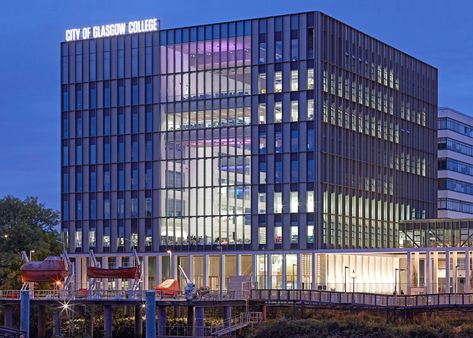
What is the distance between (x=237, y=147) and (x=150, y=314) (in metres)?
40.7

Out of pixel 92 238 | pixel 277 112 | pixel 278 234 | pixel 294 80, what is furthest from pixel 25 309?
pixel 294 80

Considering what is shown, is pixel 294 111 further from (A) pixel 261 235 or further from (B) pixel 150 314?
(B) pixel 150 314

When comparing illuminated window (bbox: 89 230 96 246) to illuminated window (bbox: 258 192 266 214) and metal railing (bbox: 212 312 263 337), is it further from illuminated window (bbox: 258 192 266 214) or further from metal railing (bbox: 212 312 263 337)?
metal railing (bbox: 212 312 263 337)

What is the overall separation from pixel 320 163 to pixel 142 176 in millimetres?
24970

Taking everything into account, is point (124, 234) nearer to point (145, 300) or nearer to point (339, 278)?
point (339, 278)

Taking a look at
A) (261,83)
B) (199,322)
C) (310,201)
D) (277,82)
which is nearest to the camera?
(199,322)

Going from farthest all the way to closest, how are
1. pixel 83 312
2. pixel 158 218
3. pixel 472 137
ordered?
pixel 472 137
pixel 158 218
pixel 83 312

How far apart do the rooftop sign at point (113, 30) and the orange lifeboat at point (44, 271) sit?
4075cm

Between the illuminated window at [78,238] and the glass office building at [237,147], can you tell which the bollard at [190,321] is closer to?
the glass office building at [237,147]

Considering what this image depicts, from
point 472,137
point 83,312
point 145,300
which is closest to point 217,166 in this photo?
point 83,312

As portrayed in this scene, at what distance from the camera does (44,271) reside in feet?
360

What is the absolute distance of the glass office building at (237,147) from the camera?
129000mm

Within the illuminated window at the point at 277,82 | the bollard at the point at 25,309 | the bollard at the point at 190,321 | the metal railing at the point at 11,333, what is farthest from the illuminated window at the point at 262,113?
the metal railing at the point at 11,333

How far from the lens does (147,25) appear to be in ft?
461
